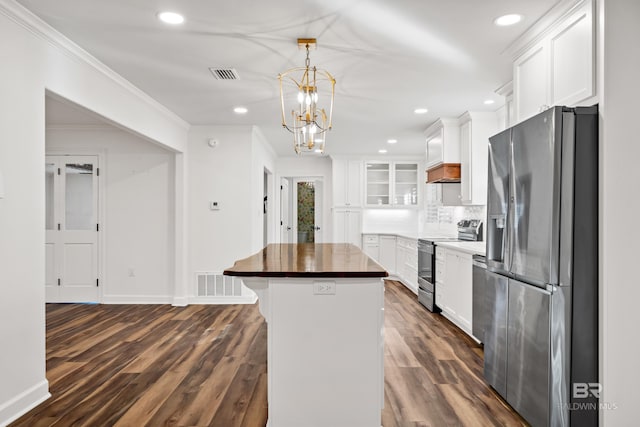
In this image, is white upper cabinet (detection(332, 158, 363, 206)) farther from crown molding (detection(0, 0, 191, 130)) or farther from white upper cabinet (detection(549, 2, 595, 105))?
white upper cabinet (detection(549, 2, 595, 105))

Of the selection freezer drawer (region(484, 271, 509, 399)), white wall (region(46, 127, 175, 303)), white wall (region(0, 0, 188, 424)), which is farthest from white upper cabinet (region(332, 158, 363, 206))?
white wall (region(0, 0, 188, 424))

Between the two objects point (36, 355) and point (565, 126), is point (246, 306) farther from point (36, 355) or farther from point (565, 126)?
point (565, 126)

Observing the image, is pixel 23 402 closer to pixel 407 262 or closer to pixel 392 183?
pixel 407 262

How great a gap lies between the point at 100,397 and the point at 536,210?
3.05m

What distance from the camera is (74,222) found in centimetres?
550

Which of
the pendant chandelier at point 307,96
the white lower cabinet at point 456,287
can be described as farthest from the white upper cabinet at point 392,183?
the white lower cabinet at point 456,287

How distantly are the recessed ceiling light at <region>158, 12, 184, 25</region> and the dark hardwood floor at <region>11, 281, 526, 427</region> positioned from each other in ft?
8.21

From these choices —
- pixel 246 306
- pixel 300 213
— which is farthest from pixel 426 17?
pixel 300 213

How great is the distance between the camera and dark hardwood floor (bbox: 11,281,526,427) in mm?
2441

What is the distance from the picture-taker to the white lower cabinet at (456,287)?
157 inches

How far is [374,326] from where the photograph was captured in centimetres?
224

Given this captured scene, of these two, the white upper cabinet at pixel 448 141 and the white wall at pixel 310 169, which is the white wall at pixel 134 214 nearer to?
the white wall at pixel 310 169

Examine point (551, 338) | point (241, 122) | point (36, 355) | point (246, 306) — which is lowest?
point (246, 306)

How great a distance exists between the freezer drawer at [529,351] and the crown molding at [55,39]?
3.46 meters
